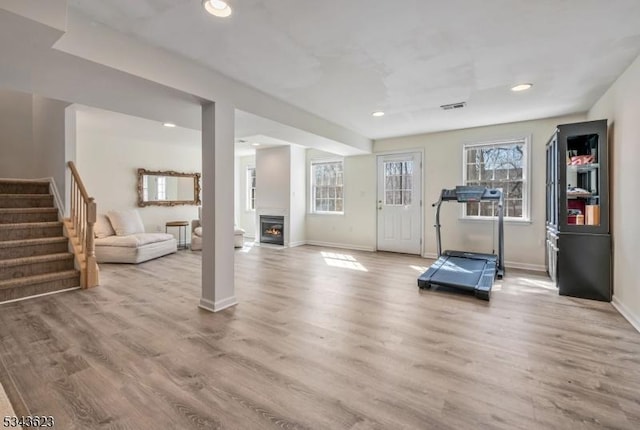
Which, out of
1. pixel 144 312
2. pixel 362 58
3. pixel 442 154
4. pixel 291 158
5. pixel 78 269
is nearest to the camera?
pixel 362 58

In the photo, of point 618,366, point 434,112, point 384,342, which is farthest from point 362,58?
point 618,366

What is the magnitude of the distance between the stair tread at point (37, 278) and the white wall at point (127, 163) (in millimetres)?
2642

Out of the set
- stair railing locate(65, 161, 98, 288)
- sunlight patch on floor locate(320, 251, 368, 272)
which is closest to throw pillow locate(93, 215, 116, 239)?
stair railing locate(65, 161, 98, 288)

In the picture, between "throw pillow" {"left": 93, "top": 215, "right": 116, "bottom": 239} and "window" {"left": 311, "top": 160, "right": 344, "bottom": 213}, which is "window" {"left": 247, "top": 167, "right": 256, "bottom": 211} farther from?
"throw pillow" {"left": 93, "top": 215, "right": 116, "bottom": 239}

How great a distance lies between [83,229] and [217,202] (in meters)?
2.70

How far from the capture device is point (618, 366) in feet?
7.04

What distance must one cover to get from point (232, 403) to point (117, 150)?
6574mm

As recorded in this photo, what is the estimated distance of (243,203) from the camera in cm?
948

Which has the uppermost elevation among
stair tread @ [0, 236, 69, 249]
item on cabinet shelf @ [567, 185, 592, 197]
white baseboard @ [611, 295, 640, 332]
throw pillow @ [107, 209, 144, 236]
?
item on cabinet shelf @ [567, 185, 592, 197]

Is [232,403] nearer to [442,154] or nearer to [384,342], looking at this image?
[384,342]

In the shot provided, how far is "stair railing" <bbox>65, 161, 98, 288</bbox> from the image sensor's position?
4.03 metres

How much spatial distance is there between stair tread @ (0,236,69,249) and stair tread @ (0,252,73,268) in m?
0.17

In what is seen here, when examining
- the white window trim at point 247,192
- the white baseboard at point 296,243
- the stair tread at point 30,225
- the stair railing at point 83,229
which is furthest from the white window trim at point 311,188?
the stair tread at point 30,225

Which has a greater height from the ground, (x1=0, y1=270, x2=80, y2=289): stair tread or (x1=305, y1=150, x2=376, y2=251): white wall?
(x1=305, y1=150, x2=376, y2=251): white wall
